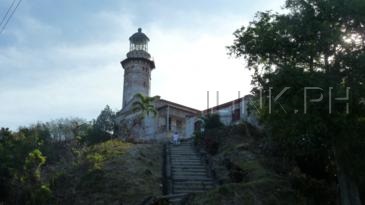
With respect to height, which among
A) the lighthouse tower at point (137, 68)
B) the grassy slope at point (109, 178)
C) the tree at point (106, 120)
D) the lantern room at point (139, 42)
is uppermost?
the lantern room at point (139, 42)

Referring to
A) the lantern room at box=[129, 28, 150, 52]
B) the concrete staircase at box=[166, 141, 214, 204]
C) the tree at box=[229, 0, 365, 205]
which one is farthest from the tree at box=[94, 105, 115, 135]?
the tree at box=[229, 0, 365, 205]

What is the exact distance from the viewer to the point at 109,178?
19.2 meters

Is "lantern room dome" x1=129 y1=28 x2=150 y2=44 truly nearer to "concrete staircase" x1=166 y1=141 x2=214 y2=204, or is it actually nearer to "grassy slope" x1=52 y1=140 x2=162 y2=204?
"concrete staircase" x1=166 y1=141 x2=214 y2=204

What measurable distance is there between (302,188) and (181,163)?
706cm

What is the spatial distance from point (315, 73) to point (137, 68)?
34047mm

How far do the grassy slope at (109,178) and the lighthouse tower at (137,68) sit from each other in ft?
75.0

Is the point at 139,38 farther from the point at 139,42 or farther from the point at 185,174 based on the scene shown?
the point at 185,174

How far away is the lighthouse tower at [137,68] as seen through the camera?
154ft

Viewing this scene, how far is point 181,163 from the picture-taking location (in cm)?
2238

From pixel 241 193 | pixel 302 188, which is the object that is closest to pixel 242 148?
pixel 302 188

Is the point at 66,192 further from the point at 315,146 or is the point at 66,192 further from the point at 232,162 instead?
the point at 315,146

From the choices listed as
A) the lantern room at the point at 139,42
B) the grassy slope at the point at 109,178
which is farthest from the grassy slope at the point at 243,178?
the lantern room at the point at 139,42

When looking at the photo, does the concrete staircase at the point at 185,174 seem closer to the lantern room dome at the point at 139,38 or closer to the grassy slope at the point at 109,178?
the grassy slope at the point at 109,178

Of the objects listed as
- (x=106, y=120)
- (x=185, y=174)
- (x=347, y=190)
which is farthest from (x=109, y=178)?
(x=106, y=120)
